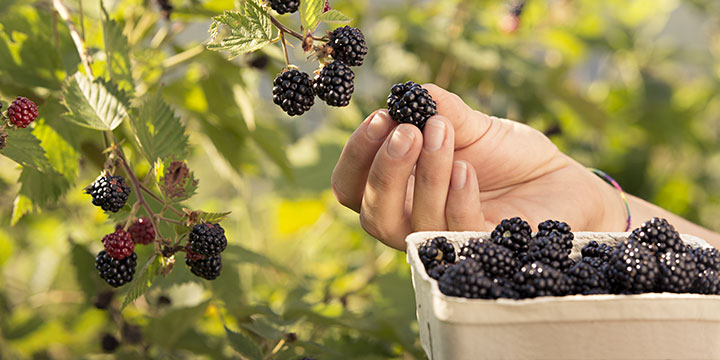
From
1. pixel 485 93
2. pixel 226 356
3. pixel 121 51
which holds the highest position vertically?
pixel 121 51

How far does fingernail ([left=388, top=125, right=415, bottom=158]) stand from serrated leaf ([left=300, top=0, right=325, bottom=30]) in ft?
0.56

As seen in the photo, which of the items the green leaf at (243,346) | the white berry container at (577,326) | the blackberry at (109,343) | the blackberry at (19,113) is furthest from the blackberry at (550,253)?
the blackberry at (109,343)

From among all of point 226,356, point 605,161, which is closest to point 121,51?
point 226,356

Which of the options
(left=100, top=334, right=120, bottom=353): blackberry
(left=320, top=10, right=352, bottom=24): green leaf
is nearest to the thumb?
(left=320, top=10, right=352, bottom=24): green leaf

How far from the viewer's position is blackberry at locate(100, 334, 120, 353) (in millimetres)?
1110

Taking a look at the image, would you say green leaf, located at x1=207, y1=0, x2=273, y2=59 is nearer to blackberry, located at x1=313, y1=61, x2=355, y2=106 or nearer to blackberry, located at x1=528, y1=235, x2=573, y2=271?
blackberry, located at x1=313, y1=61, x2=355, y2=106

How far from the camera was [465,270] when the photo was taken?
22.7 inches

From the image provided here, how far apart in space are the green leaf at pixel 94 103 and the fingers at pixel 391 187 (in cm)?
31

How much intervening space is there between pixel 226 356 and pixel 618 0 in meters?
2.24

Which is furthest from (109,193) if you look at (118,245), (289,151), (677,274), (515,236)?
(289,151)

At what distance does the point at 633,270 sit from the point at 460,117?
34 cm

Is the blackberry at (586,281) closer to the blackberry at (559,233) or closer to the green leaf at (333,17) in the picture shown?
the blackberry at (559,233)

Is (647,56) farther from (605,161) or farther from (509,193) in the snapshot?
(509,193)

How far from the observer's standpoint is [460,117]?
0.87 meters
